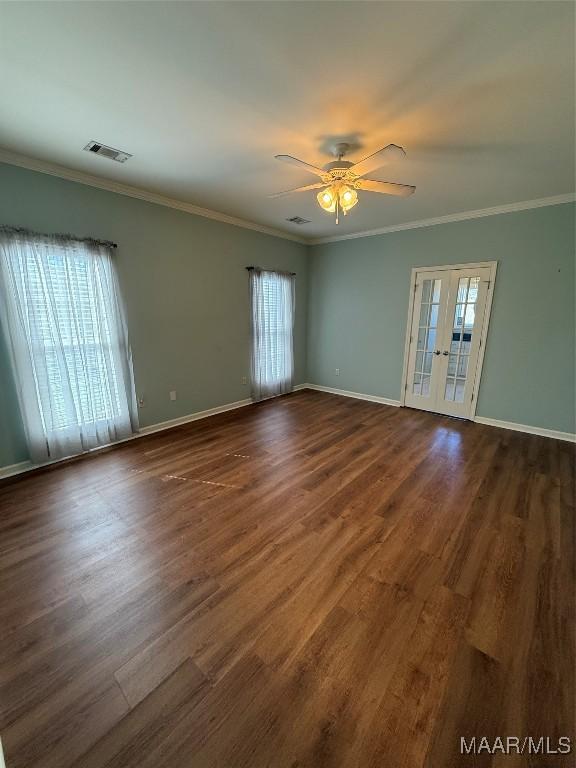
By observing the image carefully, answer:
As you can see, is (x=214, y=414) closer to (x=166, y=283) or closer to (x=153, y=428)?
(x=153, y=428)

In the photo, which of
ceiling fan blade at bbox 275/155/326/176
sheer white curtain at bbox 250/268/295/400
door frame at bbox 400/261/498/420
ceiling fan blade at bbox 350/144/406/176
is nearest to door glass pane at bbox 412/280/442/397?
door frame at bbox 400/261/498/420

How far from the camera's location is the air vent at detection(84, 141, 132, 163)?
246 centimetres

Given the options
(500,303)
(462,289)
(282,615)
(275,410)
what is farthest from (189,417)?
(500,303)

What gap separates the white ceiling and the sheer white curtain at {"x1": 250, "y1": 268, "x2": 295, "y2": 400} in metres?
2.04

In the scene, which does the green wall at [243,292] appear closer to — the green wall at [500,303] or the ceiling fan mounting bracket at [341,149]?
the green wall at [500,303]

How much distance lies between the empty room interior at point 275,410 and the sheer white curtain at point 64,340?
0.9 inches

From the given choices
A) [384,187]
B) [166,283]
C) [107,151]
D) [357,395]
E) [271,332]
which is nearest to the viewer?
[384,187]

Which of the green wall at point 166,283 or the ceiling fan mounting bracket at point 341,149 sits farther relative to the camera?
the green wall at point 166,283

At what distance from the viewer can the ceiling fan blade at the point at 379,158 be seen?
72.6 inches

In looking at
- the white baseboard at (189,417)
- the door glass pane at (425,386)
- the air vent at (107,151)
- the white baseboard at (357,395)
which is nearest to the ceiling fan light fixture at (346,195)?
the air vent at (107,151)

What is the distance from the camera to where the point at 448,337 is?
14.3ft

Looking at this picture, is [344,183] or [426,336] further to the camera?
[426,336]

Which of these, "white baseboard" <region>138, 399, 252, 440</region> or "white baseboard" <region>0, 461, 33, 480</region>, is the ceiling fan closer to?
"white baseboard" <region>138, 399, 252, 440</region>

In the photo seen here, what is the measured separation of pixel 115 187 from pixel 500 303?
15.6 ft
